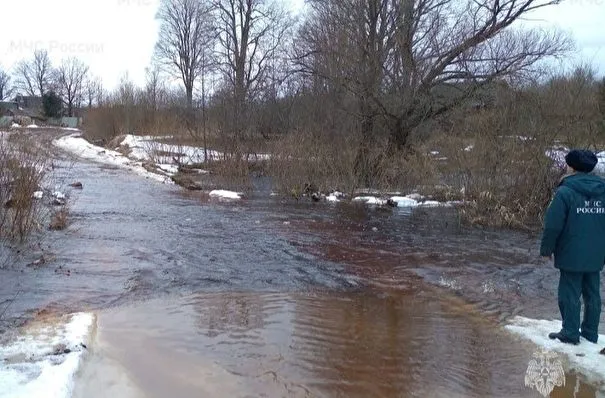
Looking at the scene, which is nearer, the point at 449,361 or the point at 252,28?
the point at 449,361

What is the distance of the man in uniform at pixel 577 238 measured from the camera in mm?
5941

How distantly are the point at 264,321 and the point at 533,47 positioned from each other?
18207mm

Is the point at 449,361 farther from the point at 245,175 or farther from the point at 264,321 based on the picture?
the point at 245,175

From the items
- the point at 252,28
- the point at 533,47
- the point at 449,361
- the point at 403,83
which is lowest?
the point at 449,361

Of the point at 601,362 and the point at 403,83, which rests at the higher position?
the point at 403,83

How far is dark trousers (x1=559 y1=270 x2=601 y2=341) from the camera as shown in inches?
239

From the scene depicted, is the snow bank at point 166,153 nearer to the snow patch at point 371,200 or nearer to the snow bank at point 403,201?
the snow patch at point 371,200

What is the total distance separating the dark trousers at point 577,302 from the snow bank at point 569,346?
14 centimetres

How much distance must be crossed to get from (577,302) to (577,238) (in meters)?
0.71

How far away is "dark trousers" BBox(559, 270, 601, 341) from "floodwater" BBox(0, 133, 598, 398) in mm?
508

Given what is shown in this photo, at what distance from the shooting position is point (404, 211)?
17.5m

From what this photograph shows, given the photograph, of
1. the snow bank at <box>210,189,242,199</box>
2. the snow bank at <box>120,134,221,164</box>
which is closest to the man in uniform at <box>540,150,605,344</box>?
the snow bank at <box>210,189,242,199</box>

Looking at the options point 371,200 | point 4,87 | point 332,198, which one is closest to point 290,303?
point 371,200

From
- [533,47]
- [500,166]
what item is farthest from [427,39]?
[500,166]
